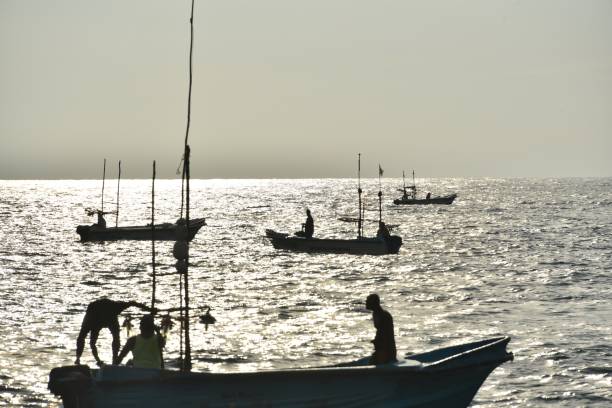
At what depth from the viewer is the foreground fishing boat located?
45.1 feet

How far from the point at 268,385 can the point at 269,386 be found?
26 mm

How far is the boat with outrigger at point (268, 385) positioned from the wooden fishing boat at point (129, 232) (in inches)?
2040

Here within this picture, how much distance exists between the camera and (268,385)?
46.2 ft

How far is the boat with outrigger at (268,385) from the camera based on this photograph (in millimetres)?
13750

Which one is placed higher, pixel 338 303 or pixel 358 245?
pixel 358 245

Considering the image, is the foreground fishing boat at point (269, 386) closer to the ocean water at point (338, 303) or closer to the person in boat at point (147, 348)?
the person in boat at point (147, 348)

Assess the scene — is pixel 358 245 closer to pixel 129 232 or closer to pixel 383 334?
pixel 129 232

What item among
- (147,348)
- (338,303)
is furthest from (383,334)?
(338,303)

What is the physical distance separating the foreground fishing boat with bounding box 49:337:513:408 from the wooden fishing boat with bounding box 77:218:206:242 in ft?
170

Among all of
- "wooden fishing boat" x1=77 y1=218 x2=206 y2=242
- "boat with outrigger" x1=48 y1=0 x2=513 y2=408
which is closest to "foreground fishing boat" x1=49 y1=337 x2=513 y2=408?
"boat with outrigger" x1=48 y1=0 x2=513 y2=408

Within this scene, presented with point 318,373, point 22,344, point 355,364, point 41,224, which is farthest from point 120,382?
point 41,224

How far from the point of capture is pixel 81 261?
55.4 meters

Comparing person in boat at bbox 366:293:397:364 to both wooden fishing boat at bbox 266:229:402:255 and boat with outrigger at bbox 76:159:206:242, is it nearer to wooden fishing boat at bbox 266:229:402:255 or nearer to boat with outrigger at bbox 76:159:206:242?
wooden fishing boat at bbox 266:229:402:255

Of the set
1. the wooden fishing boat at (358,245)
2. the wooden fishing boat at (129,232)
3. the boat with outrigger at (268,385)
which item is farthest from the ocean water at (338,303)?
the boat with outrigger at (268,385)
